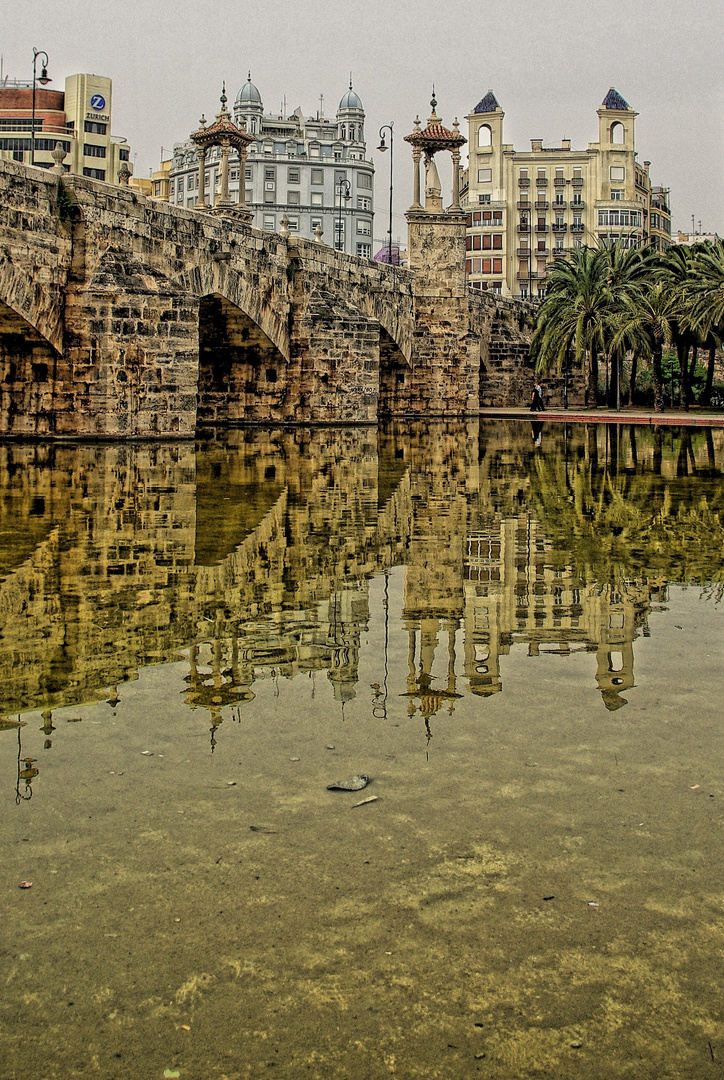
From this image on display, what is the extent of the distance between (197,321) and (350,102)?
92.9 meters

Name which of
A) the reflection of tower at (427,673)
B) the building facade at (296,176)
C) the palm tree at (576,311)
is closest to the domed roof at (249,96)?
the building facade at (296,176)

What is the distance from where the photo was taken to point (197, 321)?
18.0 metres

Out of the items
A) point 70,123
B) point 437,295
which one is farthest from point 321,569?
point 70,123

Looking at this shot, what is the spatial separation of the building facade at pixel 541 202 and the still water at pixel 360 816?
7955cm

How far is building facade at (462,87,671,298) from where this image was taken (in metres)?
83.1

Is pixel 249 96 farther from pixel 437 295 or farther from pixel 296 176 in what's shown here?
pixel 437 295

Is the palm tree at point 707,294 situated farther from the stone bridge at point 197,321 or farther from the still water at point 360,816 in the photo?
the still water at point 360,816

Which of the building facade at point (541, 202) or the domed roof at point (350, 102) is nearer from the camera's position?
the building facade at point (541, 202)

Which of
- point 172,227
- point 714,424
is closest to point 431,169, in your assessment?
point 714,424

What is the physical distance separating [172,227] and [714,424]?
13758mm

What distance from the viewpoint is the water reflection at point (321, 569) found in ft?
14.5

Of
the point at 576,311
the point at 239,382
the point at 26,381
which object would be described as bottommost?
the point at 26,381

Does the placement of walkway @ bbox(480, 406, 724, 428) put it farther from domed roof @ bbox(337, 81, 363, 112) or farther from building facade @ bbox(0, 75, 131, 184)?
domed roof @ bbox(337, 81, 363, 112)

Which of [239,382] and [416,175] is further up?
[416,175]
